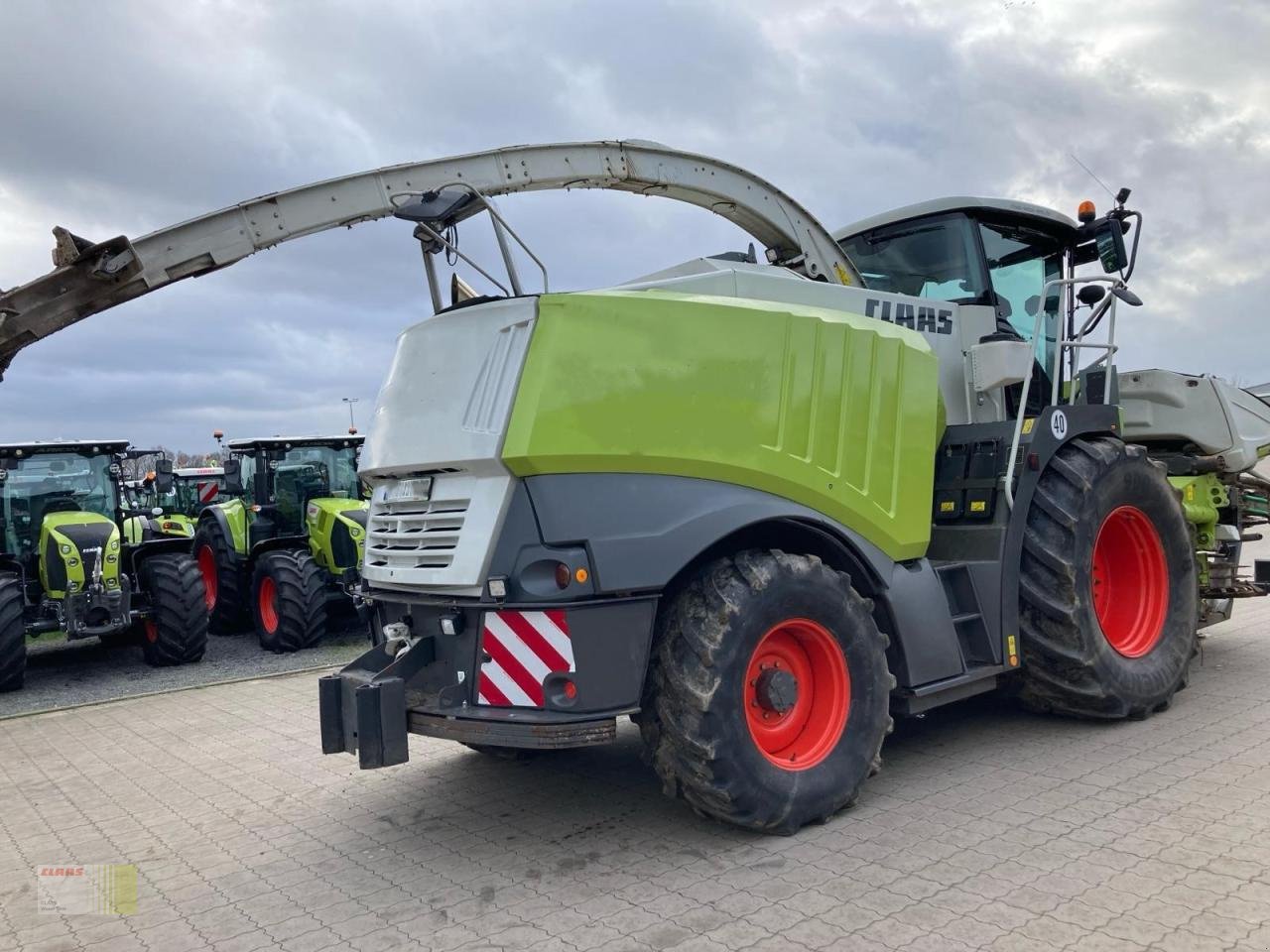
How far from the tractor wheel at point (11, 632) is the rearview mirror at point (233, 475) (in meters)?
3.33

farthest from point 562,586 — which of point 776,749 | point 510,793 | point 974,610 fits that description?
point 974,610

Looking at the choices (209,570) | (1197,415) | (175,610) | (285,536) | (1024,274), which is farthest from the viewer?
(209,570)

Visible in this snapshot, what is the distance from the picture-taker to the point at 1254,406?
743 centimetres

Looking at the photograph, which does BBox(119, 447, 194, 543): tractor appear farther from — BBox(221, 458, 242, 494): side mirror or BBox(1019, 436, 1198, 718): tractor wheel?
BBox(1019, 436, 1198, 718): tractor wheel

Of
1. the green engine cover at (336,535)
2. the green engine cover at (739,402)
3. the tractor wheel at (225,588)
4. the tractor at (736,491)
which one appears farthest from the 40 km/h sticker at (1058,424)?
the tractor wheel at (225,588)

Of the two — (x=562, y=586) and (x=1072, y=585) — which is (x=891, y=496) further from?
(x=562, y=586)

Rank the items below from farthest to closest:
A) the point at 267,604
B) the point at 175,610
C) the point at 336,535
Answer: the point at 267,604 → the point at 336,535 → the point at 175,610

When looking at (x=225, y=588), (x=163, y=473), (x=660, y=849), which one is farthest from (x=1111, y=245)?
(x=225, y=588)

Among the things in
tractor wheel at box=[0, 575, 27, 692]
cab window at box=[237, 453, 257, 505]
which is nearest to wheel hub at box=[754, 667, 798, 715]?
tractor wheel at box=[0, 575, 27, 692]

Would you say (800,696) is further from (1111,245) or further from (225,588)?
(225,588)

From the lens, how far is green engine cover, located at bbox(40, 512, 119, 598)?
9.24 m

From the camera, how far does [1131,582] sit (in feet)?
19.6

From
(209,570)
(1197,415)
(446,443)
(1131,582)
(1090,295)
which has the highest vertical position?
(1090,295)

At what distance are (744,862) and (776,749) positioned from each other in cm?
54
